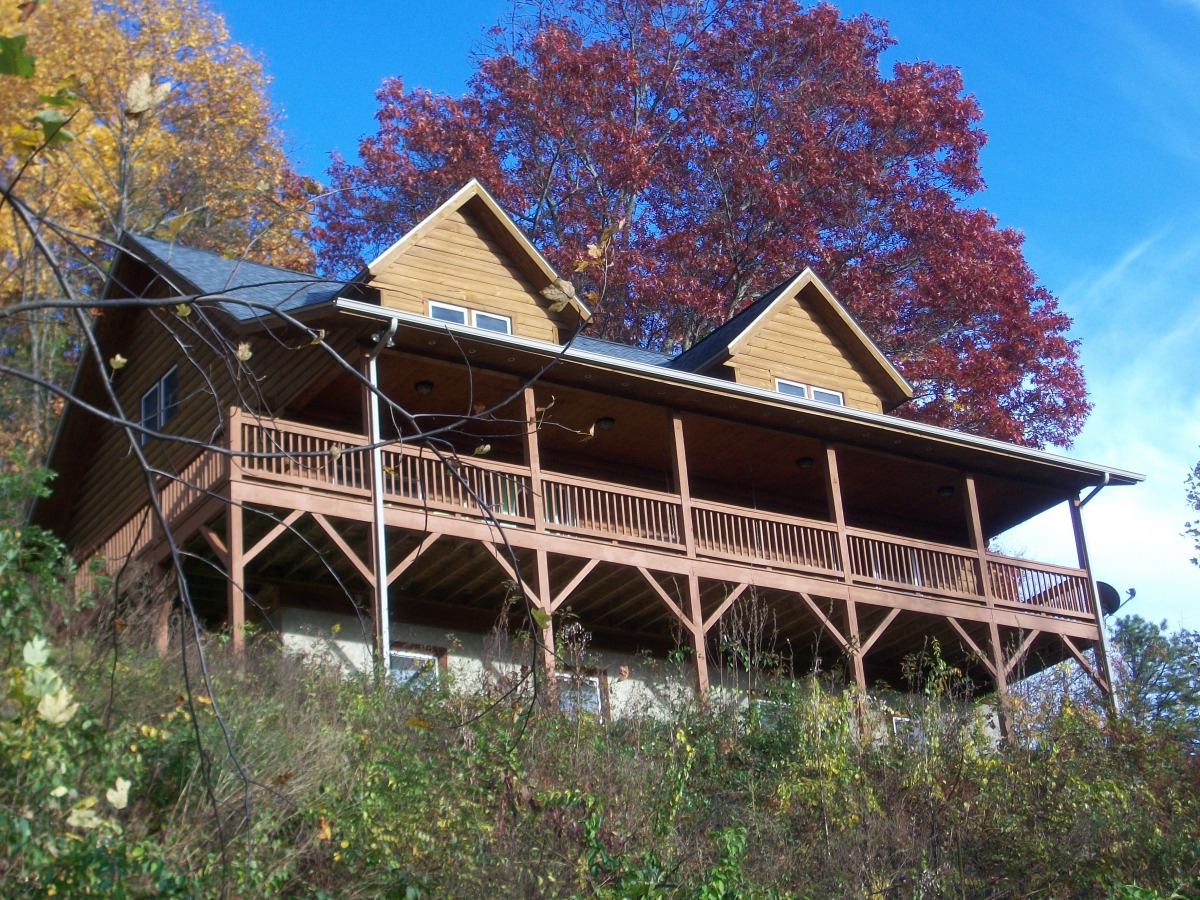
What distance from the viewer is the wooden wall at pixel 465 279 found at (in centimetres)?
1953

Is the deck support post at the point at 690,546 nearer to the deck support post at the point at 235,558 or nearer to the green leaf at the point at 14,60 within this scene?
the deck support post at the point at 235,558

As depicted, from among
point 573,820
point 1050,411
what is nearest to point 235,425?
point 573,820

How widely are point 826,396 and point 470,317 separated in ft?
20.4

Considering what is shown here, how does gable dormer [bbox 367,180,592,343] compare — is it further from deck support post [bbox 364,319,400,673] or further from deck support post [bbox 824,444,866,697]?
deck support post [bbox 824,444,866,697]

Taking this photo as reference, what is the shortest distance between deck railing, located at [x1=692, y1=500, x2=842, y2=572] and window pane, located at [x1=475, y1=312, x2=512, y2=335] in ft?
12.4

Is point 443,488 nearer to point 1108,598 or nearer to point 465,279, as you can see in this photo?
point 465,279

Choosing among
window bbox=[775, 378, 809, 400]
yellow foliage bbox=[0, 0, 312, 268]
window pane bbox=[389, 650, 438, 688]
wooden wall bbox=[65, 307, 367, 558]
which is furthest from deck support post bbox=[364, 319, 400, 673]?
yellow foliage bbox=[0, 0, 312, 268]

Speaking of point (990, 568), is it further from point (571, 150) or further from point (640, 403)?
point (571, 150)

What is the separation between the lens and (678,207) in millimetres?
33781

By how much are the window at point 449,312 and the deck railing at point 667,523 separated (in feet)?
8.29

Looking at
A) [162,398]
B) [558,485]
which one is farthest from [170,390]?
[558,485]

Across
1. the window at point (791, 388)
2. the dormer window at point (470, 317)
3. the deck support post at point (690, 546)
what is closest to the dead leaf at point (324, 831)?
the deck support post at point (690, 546)

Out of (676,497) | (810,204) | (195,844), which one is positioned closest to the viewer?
(195,844)

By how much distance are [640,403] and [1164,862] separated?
9.08 metres
